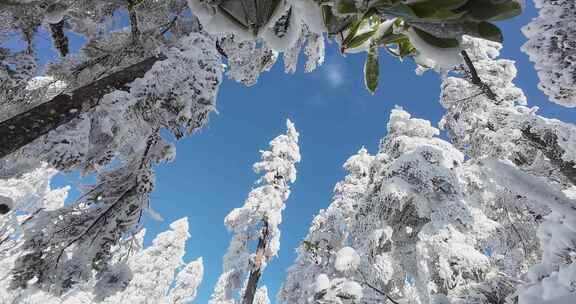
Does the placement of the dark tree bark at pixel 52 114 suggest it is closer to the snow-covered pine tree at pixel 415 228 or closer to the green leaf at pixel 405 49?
the green leaf at pixel 405 49

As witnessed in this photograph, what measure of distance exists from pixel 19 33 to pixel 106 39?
0.98 metres

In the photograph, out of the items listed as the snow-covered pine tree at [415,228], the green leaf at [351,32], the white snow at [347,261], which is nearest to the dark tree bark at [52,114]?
the green leaf at [351,32]

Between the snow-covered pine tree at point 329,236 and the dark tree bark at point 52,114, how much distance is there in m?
10.2

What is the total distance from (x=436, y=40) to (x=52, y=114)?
3.12 meters

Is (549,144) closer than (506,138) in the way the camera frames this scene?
Yes

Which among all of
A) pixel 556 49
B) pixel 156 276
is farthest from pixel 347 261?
pixel 156 276

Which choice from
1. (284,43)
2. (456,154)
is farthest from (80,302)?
(284,43)

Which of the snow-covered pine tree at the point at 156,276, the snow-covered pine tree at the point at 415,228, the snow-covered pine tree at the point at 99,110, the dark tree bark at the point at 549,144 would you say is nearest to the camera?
the snow-covered pine tree at the point at 99,110

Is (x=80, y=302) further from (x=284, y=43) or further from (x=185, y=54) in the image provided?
(x=284, y=43)

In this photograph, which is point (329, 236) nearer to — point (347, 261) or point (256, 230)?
point (256, 230)

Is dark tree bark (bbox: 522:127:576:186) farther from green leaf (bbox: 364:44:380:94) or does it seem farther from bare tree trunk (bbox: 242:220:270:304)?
bare tree trunk (bbox: 242:220:270:304)

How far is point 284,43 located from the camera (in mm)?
689

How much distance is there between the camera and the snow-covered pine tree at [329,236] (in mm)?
13629

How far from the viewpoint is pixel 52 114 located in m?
2.63
